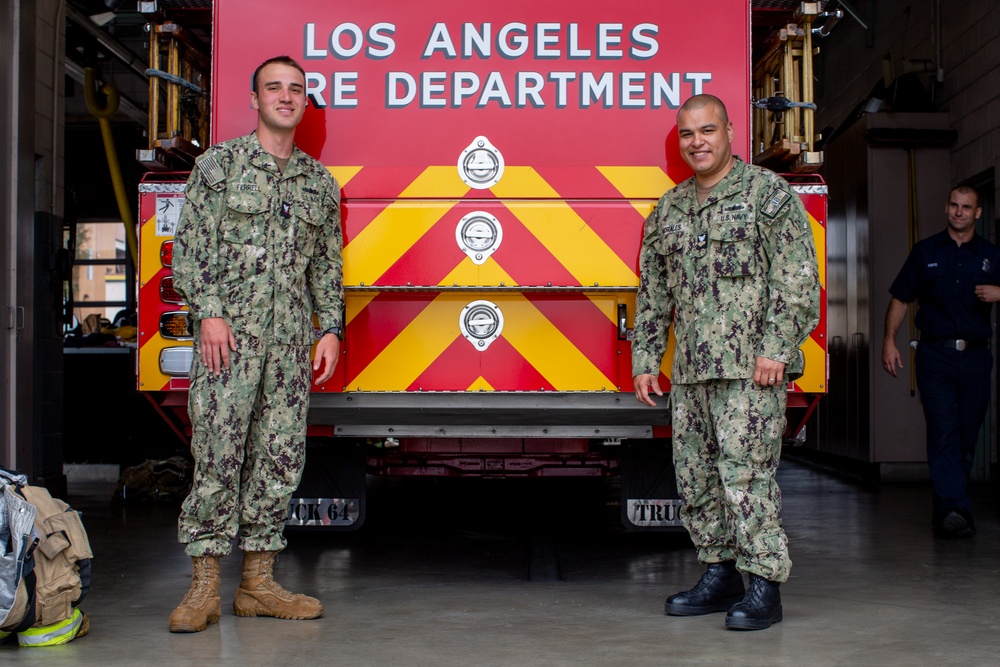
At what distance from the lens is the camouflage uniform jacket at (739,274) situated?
4.36 metres

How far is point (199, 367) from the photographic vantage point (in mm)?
4449

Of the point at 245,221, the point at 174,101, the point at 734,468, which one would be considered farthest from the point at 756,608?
the point at 174,101

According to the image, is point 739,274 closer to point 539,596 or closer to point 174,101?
point 539,596

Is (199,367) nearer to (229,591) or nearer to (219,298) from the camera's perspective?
(219,298)

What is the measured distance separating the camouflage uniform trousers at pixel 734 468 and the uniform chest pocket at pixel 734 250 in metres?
0.41

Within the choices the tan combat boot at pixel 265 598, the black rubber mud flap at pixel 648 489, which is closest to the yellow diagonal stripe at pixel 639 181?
the black rubber mud flap at pixel 648 489

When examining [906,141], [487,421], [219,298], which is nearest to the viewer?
[219,298]

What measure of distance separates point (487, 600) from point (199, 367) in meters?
1.49

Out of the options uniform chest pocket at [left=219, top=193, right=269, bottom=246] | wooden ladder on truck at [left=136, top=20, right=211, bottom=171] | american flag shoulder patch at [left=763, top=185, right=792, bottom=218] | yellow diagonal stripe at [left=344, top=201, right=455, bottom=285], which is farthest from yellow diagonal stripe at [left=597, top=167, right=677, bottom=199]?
wooden ladder on truck at [left=136, top=20, right=211, bottom=171]

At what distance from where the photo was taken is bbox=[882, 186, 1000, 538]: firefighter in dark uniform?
6805 mm

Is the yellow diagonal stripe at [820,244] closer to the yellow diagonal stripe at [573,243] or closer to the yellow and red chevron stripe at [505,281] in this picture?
the yellow and red chevron stripe at [505,281]

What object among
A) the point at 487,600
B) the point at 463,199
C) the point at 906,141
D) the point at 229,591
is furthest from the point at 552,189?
the point at 906,141

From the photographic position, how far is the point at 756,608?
428cm

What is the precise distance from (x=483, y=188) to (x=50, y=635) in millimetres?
2310
